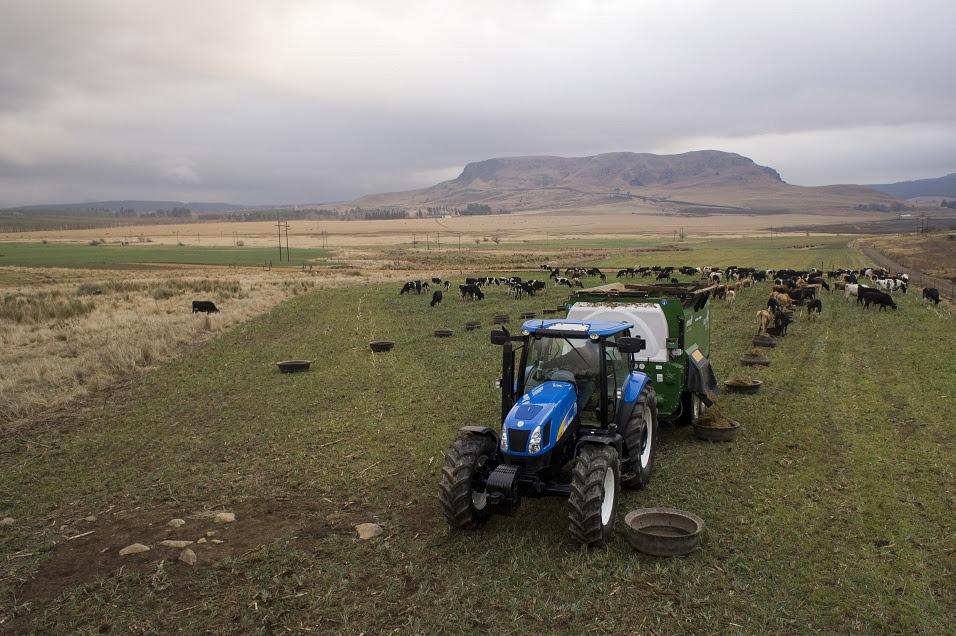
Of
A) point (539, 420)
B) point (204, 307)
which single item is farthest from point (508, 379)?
point (204, 307)

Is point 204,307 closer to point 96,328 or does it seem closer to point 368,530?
point 96,328

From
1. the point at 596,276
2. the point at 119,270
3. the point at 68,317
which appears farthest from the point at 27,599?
the point at 119,270

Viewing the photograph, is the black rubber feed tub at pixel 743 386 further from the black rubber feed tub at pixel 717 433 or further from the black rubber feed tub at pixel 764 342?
the black rubber feed tub at pixel 764 342

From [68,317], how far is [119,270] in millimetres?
41820

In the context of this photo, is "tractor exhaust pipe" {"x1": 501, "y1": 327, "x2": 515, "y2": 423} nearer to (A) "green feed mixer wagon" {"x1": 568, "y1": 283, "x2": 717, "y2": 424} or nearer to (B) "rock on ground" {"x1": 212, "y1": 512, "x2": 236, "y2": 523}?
(A) "green feed mixer wagon" {"x1": 568, "y1": 283, "x2": 717, "y2": 424}

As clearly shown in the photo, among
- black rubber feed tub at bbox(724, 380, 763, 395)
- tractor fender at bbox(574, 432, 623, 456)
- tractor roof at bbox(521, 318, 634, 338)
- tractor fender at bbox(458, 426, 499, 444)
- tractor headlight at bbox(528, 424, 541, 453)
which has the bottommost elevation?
black rubber feed tub at bbox(724, 380, 763, 395)

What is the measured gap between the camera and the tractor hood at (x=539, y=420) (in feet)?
22.8

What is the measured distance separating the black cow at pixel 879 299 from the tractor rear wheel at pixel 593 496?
88.7ft

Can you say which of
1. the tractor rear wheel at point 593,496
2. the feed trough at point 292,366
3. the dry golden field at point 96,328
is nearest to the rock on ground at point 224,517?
the tractor rear wheel at point 593,496

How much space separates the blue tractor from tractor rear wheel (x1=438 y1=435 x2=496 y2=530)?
0.01 meters

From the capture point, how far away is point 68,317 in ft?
100

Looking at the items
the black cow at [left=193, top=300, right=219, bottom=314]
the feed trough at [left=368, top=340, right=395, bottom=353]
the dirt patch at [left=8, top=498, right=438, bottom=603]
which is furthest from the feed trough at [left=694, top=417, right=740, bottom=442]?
the black cow at [left=193, top=300, right=219, bottom=314]

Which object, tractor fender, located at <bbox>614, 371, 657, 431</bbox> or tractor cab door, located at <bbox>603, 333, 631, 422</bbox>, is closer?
tractor cab door, located at <bbox>603, 333, 631, 422</bbox>

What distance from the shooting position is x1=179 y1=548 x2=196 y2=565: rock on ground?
23.8 feet
